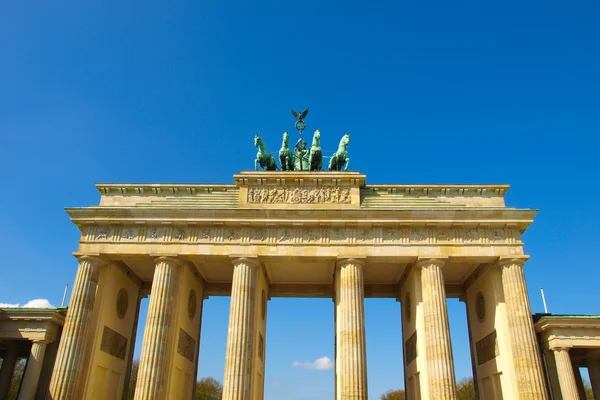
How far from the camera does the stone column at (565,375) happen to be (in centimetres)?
2433

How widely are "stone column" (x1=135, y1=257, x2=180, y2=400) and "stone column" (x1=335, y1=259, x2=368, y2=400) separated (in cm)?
965

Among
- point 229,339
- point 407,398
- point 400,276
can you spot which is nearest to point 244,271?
point 229,339

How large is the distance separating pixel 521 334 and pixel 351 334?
30.2 ft

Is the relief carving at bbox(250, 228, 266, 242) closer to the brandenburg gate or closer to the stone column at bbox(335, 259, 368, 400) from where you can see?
the brandenburg gate

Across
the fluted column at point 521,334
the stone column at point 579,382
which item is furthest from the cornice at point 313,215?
the stone column at point 579,382

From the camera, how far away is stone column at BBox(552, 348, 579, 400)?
24328 millimetres

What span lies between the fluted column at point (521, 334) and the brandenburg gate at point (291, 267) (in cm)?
7

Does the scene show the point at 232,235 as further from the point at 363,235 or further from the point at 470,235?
the point at 470,235

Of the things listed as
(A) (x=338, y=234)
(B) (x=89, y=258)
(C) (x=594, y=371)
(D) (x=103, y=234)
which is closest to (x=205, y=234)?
(D) (x=103, y=234)

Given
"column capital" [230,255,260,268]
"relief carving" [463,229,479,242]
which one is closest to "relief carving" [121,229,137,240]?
"column capital" [230,255,260,268]

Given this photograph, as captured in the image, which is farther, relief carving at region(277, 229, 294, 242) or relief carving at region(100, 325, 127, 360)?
relief carving at region(100, 325, 127, 360)

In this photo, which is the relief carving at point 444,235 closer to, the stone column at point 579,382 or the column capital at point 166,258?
the stone column at point 579,382

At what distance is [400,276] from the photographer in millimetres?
32344

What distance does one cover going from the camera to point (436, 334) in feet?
83.3
